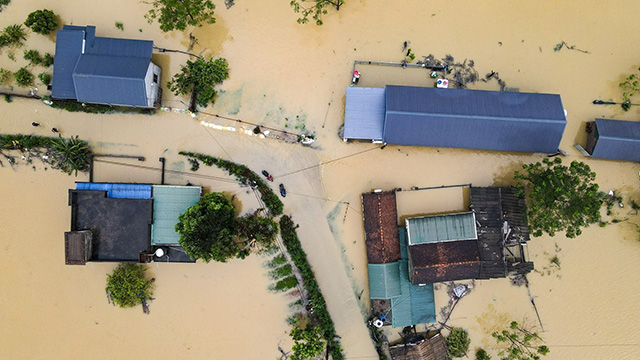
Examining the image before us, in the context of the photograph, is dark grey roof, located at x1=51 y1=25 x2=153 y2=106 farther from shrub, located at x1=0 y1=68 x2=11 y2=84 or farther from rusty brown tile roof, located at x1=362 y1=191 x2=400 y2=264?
rusty brown tile roof, located at x1=362 y1=191 x2=400 y2=264

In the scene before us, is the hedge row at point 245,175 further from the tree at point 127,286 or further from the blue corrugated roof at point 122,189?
the tree at point 127,286

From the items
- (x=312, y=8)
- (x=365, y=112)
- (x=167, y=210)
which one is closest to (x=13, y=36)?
(x=167, y=210)

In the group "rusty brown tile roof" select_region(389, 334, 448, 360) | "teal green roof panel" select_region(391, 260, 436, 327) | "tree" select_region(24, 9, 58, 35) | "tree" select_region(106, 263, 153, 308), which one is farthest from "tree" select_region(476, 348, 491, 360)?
"tree" select_region(24, 9, 58, 35)

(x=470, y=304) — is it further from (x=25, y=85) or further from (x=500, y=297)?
(x=25, y=85)

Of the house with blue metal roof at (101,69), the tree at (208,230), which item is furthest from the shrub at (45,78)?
the tree at (208,230)

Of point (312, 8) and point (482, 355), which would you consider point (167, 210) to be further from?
point (482, 355)
